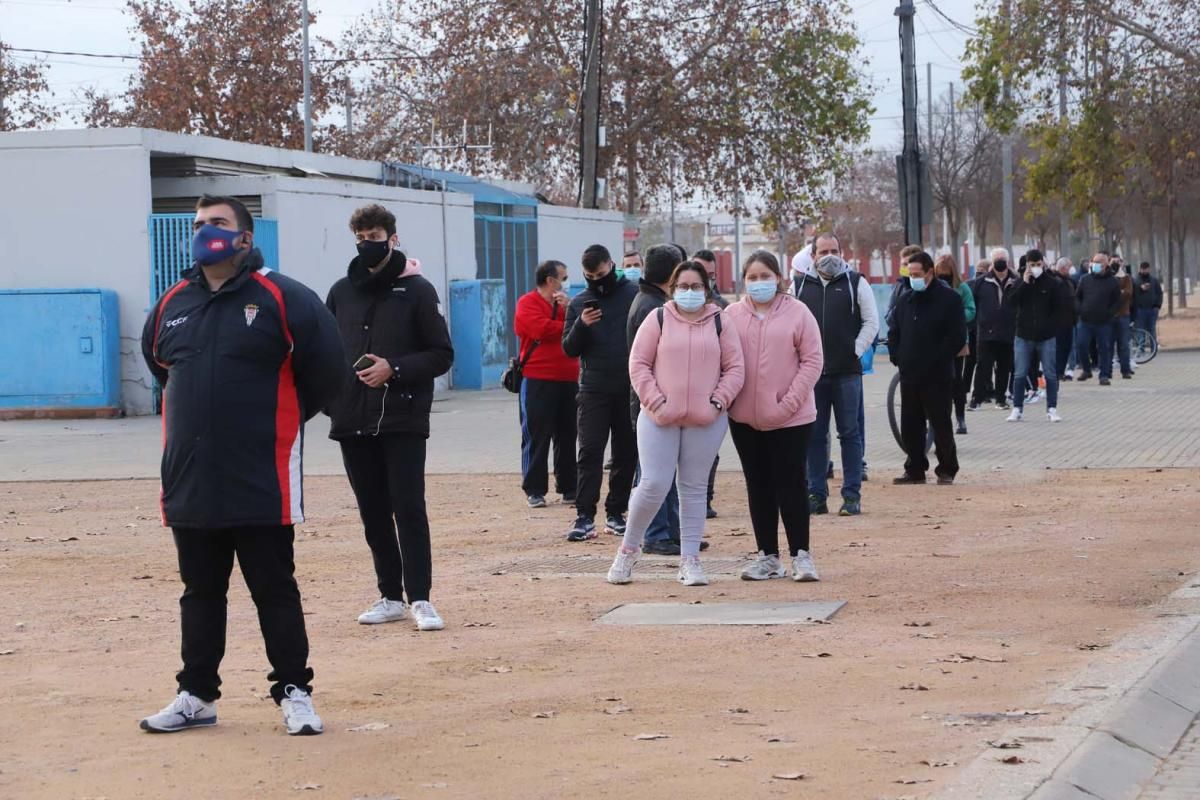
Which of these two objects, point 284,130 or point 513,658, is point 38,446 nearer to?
point 513,658

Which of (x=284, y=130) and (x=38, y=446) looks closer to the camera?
(x=38, y=446)

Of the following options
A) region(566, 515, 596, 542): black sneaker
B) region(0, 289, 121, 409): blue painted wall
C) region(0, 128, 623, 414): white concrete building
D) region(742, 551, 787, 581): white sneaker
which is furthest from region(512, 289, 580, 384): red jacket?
region(0, 289, 121, 409): blue painted wall

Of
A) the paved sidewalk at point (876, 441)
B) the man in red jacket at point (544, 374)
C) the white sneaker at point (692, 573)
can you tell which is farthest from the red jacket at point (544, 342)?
the white sneaker at point (692, 573)

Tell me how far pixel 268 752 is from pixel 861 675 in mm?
2334

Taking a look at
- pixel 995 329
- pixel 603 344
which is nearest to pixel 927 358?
pixel 603 344

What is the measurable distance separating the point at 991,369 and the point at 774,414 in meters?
13.6

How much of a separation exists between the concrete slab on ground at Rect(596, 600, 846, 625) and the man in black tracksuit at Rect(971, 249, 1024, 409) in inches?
512

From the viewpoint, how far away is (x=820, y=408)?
12.9 m

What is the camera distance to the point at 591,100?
119 feet

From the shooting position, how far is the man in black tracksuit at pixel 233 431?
6086 millimetres

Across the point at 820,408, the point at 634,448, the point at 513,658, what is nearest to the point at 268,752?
the point at 513,658

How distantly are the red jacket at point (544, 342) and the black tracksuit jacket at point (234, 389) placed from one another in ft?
22.8

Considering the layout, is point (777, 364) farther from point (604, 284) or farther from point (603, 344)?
point (604, 284)

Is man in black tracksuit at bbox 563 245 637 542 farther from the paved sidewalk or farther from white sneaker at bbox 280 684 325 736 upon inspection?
white sneaker at bbox 280 684 325 736
